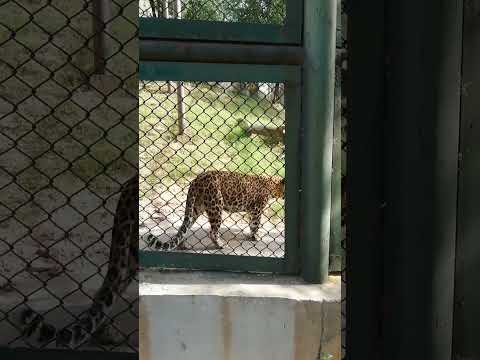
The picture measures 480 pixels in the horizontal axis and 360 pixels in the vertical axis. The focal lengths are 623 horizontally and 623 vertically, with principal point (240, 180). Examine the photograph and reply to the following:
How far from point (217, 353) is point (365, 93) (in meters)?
2.00

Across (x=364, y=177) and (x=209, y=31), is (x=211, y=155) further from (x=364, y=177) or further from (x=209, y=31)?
(x=364, y=177)

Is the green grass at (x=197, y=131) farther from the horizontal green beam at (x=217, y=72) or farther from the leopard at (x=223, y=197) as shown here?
the horizontal green beam at (x=217, y=72)

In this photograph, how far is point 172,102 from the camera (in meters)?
3.06

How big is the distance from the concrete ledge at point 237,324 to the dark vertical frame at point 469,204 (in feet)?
6.16

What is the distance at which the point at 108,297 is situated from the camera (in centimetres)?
230

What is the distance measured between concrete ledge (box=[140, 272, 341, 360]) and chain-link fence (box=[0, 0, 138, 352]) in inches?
7.1

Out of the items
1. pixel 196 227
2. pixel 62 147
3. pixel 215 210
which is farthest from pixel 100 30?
pixel 196 227

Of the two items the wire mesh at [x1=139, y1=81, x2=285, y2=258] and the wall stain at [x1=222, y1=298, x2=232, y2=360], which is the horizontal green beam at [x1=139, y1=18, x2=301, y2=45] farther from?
the wall stain at [x1=222, y1=298, x2=232, y2=360]

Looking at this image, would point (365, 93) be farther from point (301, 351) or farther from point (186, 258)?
point (186, 258)

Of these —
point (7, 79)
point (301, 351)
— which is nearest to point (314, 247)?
point (301, 351)

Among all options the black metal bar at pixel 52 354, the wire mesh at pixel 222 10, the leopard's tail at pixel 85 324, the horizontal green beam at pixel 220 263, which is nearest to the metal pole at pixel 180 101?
the wire mesh at pixel 222 10

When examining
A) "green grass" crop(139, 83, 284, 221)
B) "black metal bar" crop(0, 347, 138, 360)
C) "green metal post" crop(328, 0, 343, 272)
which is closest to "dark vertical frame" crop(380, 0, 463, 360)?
"black metal bar" crop(0, 347, 138, 360)

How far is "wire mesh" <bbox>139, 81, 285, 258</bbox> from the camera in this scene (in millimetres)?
2756

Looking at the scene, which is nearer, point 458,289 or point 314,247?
point 458,289
